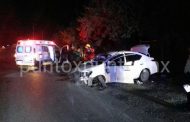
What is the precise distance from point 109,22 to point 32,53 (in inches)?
266

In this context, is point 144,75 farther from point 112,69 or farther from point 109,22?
point 109,22

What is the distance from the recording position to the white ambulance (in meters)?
32.3

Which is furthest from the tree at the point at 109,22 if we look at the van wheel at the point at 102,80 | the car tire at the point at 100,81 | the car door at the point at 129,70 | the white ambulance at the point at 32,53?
the van wheel at the point at 102,80

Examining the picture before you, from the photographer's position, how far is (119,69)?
66.5 feet

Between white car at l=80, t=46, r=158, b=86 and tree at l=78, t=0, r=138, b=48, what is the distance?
33.7 feet

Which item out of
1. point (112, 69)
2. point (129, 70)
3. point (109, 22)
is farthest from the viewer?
point (109, 22)

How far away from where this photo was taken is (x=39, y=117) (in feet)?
39.7

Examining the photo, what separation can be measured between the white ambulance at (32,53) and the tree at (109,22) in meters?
5.25

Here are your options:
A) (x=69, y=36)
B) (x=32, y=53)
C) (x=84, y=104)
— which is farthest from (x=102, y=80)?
(x=69, y=36)

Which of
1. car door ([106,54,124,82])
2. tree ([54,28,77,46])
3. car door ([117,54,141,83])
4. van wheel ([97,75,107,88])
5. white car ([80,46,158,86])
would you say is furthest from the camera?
tree ([54,28,77,46])

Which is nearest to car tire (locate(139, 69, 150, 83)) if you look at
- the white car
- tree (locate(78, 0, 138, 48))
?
the white car

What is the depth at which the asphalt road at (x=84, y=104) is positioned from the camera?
12039mm

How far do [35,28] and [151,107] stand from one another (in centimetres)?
7483

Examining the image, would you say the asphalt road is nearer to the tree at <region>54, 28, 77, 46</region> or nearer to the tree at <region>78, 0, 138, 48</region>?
the tree at <region>78, 0, 138, 48</region>
